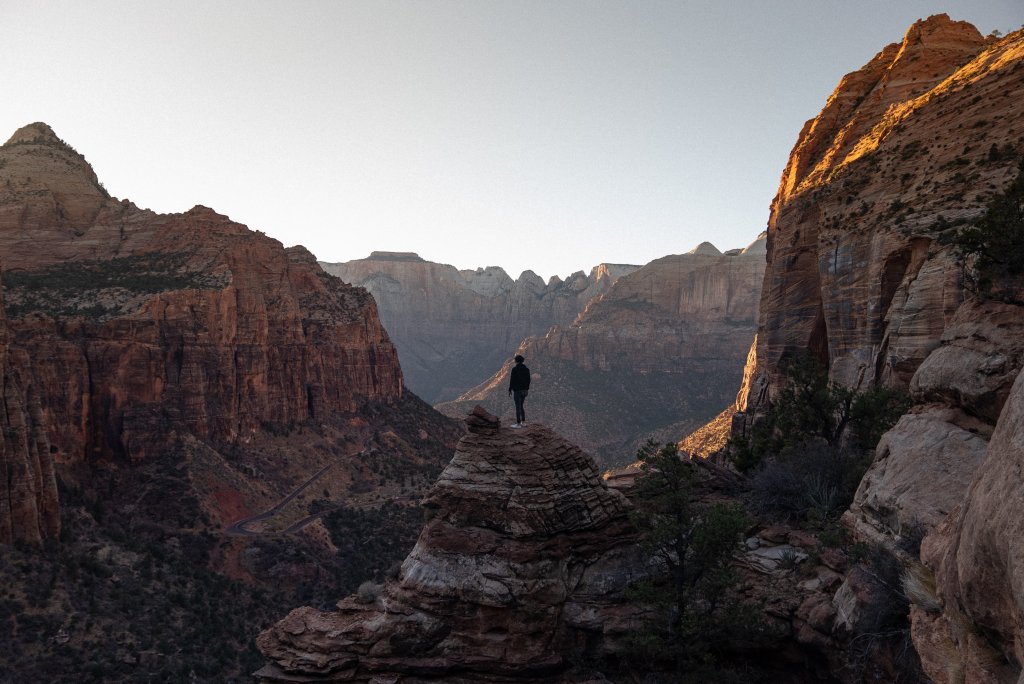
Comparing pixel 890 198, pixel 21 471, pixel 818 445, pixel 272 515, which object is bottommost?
pixel 272 515

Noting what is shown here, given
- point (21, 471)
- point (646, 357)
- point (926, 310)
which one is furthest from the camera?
point (646, 357)

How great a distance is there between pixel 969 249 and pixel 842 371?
54.8ft

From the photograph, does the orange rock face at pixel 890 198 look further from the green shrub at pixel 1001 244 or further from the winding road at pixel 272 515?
the winding road at pixel 272 515

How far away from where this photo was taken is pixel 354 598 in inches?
754

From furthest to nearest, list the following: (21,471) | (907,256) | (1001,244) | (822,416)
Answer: (21,471), (907,256), (822,416), (1001,244)

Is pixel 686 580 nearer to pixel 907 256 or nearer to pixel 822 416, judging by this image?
pixel 822 416

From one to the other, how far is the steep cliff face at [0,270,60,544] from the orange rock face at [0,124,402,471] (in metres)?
6.56

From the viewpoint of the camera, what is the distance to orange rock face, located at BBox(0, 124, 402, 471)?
47562mm

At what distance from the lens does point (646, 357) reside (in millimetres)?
131625

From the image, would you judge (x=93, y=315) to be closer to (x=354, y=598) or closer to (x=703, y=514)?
(x=354, y=598)

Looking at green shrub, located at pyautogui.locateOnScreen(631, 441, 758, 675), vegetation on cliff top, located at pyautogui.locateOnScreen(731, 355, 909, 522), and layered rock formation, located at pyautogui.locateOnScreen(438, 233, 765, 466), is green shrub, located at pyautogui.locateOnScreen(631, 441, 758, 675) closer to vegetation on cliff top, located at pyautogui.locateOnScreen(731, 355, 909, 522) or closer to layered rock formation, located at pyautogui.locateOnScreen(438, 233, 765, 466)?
vegetation on cliff top, located at pyautogui.locateOnScreen(731, 355, 909, 522)

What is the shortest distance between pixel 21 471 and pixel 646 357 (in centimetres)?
11330

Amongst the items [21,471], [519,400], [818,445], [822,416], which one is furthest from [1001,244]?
[21,471]

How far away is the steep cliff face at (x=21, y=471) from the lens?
105 feet
